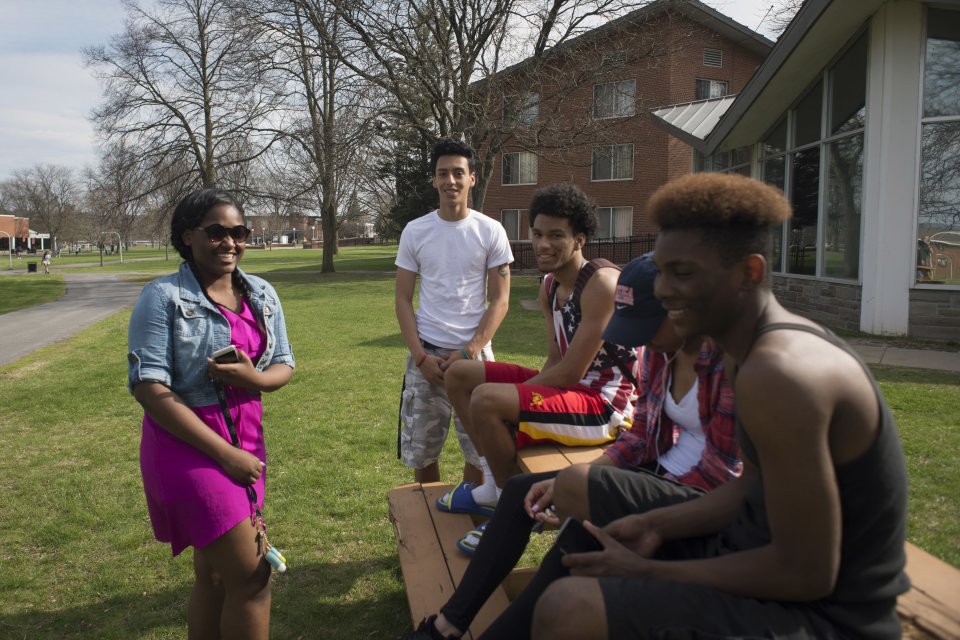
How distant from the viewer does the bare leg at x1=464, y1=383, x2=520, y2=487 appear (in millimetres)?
2988

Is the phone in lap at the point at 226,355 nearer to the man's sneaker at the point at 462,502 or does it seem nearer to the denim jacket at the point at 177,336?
the denim jacket at the point at 177,336

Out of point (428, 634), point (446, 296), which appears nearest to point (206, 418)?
point (428, 634)

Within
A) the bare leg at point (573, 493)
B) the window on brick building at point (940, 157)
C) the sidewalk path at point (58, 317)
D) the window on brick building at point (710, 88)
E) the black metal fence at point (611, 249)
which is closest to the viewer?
the bare leg at point (573, 493)

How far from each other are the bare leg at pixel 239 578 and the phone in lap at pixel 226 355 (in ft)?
1.91

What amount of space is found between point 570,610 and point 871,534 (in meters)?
0.68

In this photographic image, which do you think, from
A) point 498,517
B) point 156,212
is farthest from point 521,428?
point 156,212

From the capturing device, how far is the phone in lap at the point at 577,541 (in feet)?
6.84

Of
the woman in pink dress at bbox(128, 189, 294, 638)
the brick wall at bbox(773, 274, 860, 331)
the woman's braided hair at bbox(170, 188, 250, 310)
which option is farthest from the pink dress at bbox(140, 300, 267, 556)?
the brick wall at bbox(773, 274, 860, 331)

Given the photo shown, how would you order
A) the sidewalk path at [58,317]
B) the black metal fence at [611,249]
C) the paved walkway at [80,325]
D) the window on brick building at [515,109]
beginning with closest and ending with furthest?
the paved walkway at [80,325], the sidewalk path at [58,317], the window on brick building at [515,109], the black metal fence at [611,249]

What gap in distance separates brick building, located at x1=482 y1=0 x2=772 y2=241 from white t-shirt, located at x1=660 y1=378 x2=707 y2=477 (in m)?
16.2

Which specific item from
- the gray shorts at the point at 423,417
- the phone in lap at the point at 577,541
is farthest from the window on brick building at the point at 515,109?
the phone in lap at the point at 577,541

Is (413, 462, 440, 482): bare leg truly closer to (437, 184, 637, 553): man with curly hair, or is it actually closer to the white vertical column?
(437, 184, 637, 553): man with curly hair

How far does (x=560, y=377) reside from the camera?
3154 mm

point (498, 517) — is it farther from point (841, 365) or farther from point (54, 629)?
point (54, 629)
